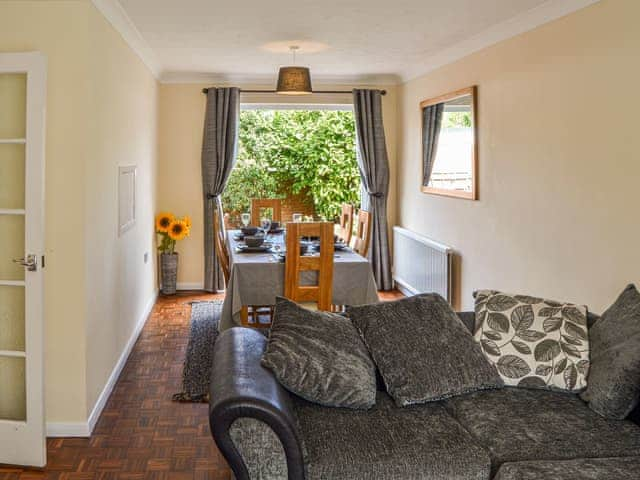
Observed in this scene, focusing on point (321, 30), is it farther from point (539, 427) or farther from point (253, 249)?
point (539, 427)

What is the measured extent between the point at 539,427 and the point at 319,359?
2.85ft

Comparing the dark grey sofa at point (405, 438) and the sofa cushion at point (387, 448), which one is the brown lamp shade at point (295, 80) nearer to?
the dark grey sofa at point (405, 438)

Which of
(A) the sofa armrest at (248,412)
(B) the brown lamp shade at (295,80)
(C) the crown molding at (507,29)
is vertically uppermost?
(C) the crown molding at (507,29)

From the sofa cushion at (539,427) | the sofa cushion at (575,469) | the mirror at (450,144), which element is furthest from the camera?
the mirror at (450,144)

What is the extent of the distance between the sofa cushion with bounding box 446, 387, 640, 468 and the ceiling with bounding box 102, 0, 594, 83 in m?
2.26

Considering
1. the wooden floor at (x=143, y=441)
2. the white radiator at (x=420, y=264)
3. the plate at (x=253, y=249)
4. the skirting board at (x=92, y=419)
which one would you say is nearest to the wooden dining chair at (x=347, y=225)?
the white radiator at (x=420, y=264)

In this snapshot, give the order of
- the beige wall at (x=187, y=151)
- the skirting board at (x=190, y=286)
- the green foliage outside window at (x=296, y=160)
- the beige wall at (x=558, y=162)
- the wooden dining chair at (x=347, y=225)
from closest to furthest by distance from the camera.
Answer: the beige wall at (x=558, y=162)
the wooden dining chair at (x=347, y=225)
the beige wall at (x=187, y=151)
the skirting board at (x=190, y=286)
the green foliage outside window at (x=296, y=160)

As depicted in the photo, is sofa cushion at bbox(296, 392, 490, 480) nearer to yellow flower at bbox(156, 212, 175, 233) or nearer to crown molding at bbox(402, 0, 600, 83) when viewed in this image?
crown molding at bbox(402, 0, 600, 83)

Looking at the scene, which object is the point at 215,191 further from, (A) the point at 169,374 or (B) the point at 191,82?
(A) the point at 169,374

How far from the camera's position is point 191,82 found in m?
A: 7.30

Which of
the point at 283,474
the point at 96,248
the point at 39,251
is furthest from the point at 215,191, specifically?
the point at 283,474

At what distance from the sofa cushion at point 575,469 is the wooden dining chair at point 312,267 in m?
2.27

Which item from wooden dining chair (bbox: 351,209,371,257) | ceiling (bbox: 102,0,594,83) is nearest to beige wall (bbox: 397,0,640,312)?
ceiling (bbox: 102,0,594,83)

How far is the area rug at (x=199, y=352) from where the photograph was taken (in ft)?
13.7
